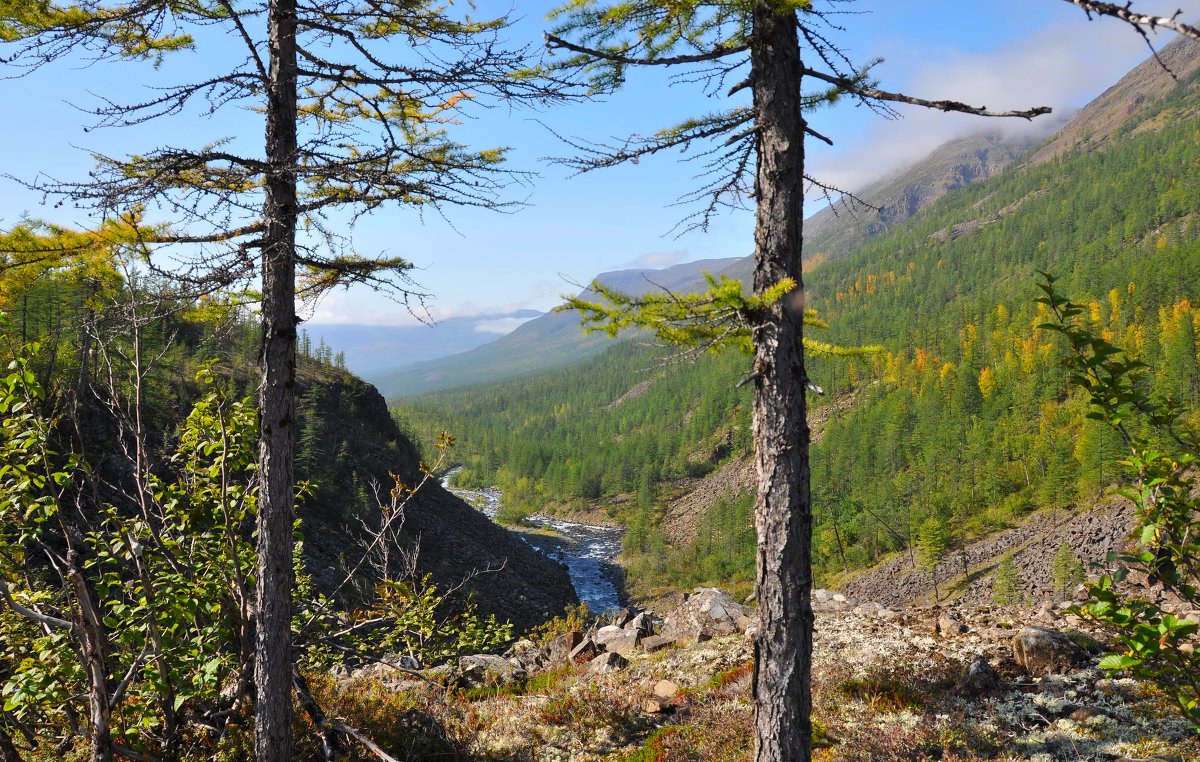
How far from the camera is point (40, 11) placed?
17.4 feet

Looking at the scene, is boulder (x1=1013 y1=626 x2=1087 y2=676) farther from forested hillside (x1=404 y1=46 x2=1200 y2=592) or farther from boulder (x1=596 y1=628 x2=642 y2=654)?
forested hillside (x1=404 y1=46 x2=1200 y2=592)

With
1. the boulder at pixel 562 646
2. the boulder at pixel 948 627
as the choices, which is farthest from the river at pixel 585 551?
the boulder at pixel 948 627

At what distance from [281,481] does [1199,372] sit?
101514 millimetres

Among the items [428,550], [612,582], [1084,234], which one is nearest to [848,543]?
[612,582]

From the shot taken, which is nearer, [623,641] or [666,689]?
[666,689]

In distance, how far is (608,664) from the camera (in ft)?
34.2

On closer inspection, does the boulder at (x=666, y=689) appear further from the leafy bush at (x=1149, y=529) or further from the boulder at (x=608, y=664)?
the leafy bush at (x=1149, y=529)

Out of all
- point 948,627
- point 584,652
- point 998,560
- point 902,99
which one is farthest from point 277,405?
point 998,560

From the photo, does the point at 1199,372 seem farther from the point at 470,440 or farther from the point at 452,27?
the point at 470,440

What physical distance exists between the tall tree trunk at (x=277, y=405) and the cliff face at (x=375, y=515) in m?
26.9

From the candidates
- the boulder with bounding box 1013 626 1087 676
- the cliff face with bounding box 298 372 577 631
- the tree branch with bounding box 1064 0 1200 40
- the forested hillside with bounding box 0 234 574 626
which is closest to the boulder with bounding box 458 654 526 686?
the forested hillside with bounding box 0 234 574 626

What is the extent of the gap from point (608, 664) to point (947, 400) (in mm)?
96833

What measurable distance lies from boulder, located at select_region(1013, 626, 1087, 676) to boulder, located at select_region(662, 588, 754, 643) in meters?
4.67

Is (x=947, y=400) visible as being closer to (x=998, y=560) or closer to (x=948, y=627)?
(x=998, y=560)
